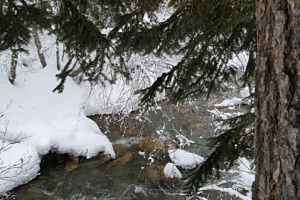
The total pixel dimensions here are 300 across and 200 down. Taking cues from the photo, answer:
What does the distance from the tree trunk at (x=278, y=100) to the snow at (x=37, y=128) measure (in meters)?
5.34

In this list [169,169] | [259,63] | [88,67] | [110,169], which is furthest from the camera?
[110,169]

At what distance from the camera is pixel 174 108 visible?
9469mm

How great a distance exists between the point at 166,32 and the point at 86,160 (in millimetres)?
4978

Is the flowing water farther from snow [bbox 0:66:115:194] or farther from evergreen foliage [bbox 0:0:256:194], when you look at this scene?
evergreen foliage [bbox 0:0:256:194]

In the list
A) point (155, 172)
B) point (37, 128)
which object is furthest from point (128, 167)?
point (37, 128)

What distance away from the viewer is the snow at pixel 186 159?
691cm

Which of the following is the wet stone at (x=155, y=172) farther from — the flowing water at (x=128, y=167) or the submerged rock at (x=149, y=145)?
the submerged rock at (x=149, y=145)

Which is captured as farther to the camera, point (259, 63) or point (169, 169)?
point (169, 169)

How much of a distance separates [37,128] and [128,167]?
2738 millimetres

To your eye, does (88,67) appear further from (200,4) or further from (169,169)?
(169,169)

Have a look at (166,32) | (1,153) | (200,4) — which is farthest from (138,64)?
(200,4)

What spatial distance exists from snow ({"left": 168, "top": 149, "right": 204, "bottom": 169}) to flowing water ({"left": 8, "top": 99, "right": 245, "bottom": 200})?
0.27 m

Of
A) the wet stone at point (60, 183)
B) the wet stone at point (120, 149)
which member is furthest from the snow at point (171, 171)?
the wet stone at point (60, 183)

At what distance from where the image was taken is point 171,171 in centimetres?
649
